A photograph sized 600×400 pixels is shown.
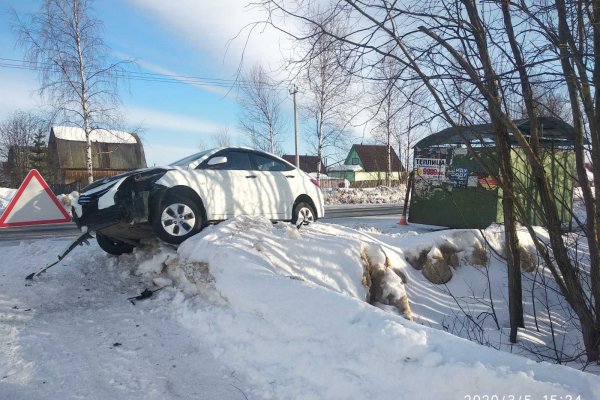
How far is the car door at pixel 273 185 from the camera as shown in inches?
274

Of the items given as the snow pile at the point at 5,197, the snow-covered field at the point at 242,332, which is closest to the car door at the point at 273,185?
the snow-covered field at the point at 242,332

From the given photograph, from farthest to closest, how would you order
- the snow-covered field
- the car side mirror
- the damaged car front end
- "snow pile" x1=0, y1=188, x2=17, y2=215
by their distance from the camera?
"snow pile" x1=0, y1=188, x2=17, y2=215, the car side mirror, the damaged car front end, the snow-covered field

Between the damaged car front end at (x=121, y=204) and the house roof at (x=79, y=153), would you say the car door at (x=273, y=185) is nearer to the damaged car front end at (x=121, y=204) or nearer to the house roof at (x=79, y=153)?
the damaged car front end at (x=121, y=204)

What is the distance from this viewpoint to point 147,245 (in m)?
6.08

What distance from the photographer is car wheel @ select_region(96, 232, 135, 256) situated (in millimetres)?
6273

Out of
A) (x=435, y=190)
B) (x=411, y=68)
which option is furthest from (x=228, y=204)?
(x=435, y=190)

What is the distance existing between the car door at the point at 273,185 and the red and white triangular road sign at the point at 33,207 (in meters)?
3.02

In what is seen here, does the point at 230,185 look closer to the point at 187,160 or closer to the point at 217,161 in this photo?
the point at 217,161

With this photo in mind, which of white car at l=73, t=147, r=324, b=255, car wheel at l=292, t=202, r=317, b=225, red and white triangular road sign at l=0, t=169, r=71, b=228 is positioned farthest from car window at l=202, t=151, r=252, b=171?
red and white triangular road sign at l=0, t=169, r=71, b=228

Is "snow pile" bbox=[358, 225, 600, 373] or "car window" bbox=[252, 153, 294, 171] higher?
"car window" bbox=[252, 153, 294, 171]

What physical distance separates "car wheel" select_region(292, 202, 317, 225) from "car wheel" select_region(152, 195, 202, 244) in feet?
6.51

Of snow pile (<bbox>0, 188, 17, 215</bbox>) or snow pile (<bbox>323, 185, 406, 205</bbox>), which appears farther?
snow pile (<bbox>323, 185, 406, 205</bbox>)

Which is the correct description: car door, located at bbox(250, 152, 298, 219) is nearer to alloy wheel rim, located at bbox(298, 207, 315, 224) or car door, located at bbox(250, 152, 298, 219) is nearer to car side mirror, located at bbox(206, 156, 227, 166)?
alloy wheel rim, located at bbox(298, 207, 315, 224)

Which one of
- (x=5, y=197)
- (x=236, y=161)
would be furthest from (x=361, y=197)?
(x=236, y=161)
